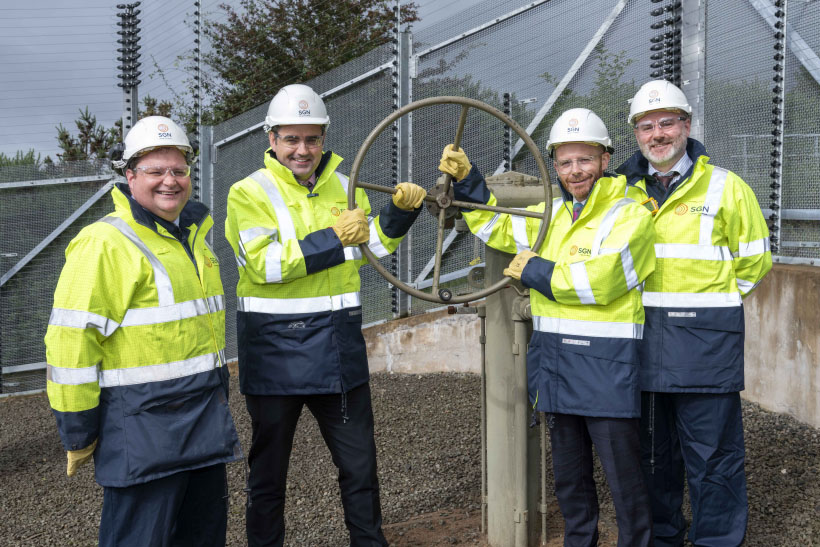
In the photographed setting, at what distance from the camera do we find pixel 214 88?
7.72 meters

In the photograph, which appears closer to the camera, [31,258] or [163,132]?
[163,132]

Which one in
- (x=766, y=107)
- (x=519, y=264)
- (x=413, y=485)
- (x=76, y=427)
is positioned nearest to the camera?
(x=76, y=427)

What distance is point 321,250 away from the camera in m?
2.91

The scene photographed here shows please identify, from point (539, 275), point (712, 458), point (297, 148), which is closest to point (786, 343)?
point (712, 458)

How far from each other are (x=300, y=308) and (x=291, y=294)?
0.21ft

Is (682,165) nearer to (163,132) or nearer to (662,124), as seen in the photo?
(662,124)

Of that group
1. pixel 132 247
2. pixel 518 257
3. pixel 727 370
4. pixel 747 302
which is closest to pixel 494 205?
pixel 518 257

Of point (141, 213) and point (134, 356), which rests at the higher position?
point (141, 213)

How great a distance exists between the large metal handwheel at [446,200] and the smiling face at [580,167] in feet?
0.45

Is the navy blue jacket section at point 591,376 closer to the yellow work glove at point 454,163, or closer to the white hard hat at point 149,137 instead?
the yellow work glove at point 454,163

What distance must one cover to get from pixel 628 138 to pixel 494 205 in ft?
8.99

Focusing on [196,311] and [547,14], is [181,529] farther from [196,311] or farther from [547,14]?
[547,14]

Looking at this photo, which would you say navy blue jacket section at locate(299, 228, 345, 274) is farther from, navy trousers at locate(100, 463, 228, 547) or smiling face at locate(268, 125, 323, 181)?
navy trousers at locate(100, 463, 228, 547)

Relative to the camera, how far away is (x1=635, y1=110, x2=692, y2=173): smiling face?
10.4 feet
